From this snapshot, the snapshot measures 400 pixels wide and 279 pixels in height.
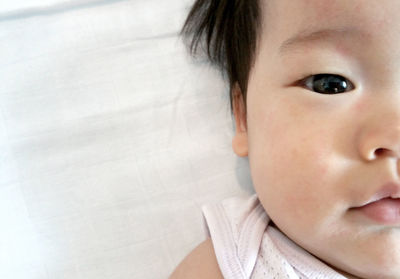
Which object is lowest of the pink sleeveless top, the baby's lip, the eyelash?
the pink sleeveless top

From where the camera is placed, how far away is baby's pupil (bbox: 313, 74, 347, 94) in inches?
31.4

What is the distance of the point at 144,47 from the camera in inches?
43.1

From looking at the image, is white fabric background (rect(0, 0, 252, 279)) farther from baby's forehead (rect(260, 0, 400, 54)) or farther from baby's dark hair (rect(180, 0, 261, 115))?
baby's forehead (rect(260, 0, 400, 54))

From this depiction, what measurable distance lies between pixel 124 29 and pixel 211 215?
1.46ft

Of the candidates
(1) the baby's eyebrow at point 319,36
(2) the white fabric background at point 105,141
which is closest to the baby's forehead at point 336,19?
(1) the baby's eyebrow at point 319,36

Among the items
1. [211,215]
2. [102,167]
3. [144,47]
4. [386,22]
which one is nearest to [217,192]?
[211,215]

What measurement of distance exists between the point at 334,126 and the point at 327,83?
3.2 inches

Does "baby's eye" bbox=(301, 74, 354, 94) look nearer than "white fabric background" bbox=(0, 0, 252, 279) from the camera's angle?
Yes

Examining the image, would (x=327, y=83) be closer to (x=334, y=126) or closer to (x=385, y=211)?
(x=334, y=126)

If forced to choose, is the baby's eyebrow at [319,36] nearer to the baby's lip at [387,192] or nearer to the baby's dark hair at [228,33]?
the baby's dark hair at [228,33]

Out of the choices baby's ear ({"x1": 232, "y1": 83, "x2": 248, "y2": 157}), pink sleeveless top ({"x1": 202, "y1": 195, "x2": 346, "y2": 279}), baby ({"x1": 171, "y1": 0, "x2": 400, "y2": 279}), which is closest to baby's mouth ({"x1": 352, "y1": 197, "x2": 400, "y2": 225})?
baby ({"x1": 171, "y1": 0, "x2": 400, "y2": 279})

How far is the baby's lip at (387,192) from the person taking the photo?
2.39 ft

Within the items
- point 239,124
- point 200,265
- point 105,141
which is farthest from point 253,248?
point 105,141

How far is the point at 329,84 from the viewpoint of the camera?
31.9 inches
